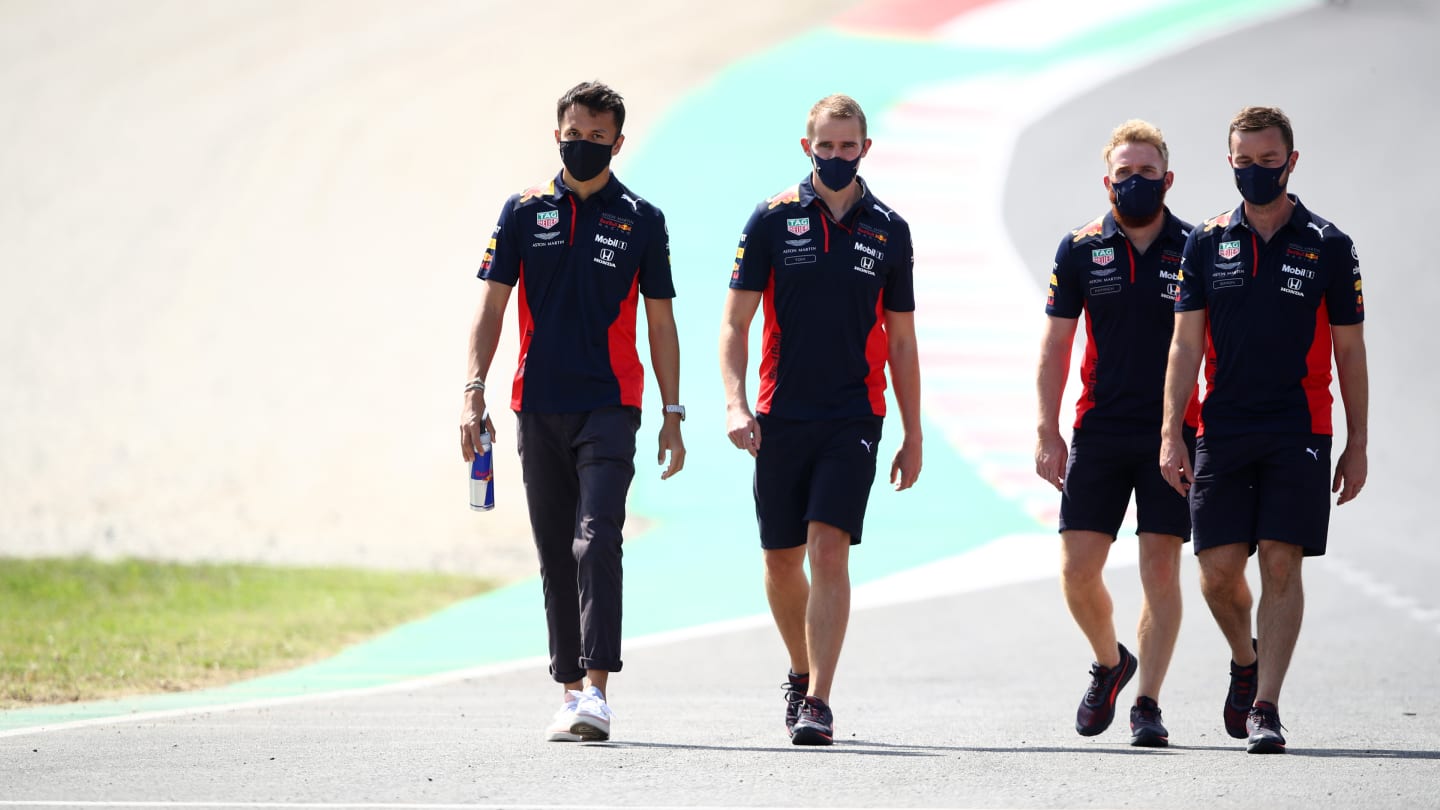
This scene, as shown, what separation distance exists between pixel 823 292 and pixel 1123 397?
118 centimetres

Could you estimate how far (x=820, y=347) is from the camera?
651 cm

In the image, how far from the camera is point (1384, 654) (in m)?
9.80

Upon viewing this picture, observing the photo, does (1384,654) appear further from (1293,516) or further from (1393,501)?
(1393,501)

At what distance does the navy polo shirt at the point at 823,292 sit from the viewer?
6508 mm

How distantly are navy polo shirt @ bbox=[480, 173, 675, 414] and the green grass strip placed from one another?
115 inches

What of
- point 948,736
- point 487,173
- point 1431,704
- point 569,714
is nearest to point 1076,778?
point 948,736

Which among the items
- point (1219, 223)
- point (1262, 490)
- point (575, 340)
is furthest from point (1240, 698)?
point (575, 340)

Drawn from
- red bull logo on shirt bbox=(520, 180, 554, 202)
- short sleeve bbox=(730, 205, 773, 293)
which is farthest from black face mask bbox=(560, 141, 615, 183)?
short sleeve bbox=(730, 205, 773, 293)

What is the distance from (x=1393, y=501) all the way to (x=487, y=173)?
15343mm

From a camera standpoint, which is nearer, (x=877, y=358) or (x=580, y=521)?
(x=580, y=521)

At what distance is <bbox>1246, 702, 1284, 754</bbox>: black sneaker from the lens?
19.3 feet

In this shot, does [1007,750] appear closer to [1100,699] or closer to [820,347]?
[1100,699]

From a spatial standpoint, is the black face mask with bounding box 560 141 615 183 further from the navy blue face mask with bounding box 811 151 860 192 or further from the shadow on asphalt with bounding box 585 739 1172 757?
the shadow on asphalt with bounding box 585 739 1172 757

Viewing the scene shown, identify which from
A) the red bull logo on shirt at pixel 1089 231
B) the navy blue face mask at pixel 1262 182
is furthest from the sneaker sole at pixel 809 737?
the navy blue face mask at pixel 1262 182
